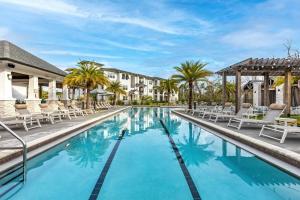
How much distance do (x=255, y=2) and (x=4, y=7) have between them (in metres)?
19.4

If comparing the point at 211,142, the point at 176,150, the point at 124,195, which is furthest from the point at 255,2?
the point at 124,195

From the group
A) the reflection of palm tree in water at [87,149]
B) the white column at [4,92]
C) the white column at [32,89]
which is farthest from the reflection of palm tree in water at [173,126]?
the white column at [32,89]

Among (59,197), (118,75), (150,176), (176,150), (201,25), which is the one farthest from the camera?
(118,75)

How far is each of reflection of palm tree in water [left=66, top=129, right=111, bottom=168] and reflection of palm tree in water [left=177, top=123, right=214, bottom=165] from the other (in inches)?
107

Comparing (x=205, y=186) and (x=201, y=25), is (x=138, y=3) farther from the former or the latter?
(x=205, y=186)

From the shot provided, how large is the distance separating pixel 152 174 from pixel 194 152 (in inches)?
121

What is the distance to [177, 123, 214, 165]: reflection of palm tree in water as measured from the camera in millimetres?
8289

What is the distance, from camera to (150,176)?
259 inches

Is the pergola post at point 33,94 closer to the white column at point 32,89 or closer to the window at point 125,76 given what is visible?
the white column at point 32,89

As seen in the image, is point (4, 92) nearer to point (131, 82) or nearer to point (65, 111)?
point (65, 111)

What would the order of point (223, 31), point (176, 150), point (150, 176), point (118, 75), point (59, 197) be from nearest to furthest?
point (59, 197), point (150, 176), point (176, 150), point (223, 31), point (118, 75)

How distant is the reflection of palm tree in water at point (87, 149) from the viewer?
8281 millimetres

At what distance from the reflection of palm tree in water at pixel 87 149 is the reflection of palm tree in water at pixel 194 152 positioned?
2.71 m

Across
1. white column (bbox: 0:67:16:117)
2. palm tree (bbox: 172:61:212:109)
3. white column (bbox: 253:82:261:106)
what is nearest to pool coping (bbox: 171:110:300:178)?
white column (bbox: 0:67:16:117)
